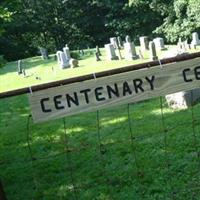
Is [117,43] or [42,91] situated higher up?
[42,91]

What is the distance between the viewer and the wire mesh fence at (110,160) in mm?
6082

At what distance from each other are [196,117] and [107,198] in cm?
295

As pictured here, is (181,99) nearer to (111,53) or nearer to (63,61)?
(63,61)

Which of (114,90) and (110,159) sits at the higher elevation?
(114,90)

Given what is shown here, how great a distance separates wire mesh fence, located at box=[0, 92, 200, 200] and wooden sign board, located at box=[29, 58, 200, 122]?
3.25 feet

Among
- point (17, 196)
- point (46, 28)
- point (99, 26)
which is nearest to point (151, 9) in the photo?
point (99, 26)

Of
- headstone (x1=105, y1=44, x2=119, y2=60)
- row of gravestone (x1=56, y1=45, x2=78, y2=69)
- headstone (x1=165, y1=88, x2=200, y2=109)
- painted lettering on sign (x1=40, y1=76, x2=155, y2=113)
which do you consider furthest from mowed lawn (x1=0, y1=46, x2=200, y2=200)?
headstone (x1=105, y1=44, x2=119, y2=60)

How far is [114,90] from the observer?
3.93 meters

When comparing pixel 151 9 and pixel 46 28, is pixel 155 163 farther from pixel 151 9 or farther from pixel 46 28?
pixel 46 28

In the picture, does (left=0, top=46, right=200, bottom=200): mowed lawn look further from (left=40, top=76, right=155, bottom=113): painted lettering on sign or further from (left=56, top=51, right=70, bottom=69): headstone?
(left=56, top=51, right=70, bottom=69): headstone

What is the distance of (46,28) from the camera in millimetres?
43938

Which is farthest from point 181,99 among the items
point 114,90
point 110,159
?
point 114,90

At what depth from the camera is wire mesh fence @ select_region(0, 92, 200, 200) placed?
6082 mm

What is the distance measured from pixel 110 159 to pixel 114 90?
3.33 metres
